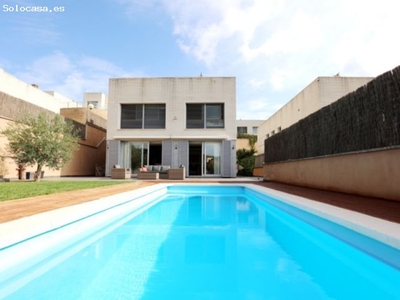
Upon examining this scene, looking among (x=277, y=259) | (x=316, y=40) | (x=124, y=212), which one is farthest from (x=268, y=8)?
(x=277, y=259)

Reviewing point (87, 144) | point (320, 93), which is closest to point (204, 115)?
point (320, 93)

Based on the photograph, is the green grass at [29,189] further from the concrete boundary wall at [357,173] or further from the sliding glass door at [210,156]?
the sliding glass door at [210,156]

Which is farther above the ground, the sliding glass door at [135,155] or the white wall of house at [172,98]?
the white wall of house at [172,98]

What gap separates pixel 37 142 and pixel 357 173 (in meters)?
12.3

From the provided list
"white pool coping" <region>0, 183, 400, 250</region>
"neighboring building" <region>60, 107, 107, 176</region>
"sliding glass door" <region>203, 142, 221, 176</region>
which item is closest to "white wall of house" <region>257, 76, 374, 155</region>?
"sliding glass door" <region>203, 142, 221, 176</region>

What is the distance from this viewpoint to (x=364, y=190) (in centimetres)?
593

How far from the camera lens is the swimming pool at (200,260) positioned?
210cm

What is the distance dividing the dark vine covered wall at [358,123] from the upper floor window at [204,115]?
775 centimetres

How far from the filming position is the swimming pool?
2100 millimetres

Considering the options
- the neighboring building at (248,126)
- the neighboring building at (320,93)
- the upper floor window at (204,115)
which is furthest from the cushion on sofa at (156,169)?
the neighboring building at (248,126)

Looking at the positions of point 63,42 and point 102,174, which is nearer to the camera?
point 63,42

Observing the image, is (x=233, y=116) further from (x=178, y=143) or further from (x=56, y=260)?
(x=56, y=260)

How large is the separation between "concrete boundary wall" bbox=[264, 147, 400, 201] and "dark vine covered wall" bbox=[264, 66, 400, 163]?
211mm

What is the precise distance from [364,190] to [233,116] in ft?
38.1
